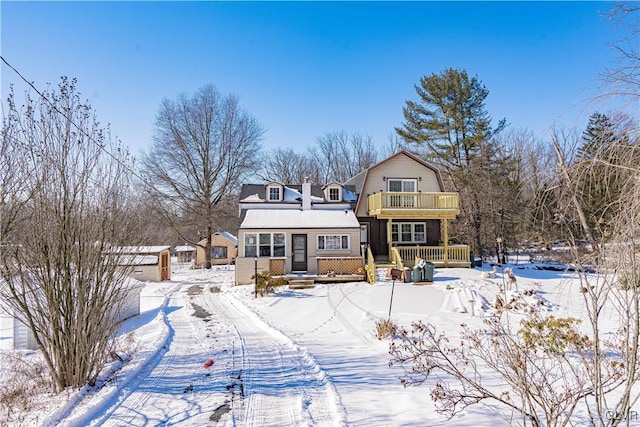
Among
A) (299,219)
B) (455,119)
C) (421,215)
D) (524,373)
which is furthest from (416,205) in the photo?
(524,373)

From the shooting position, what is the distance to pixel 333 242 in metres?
19.0

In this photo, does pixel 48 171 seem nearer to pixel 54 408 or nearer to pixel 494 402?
pixel 54 408

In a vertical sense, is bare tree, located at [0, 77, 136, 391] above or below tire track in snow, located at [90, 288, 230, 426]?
above

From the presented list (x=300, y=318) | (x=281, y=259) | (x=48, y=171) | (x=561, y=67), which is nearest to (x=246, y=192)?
(x=281, y=259)

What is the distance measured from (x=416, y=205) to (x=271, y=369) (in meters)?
15.6

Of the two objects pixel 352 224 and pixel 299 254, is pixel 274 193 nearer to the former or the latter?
pixel 299 254

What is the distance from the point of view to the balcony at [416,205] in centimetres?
1966

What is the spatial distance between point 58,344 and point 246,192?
55.7 ft

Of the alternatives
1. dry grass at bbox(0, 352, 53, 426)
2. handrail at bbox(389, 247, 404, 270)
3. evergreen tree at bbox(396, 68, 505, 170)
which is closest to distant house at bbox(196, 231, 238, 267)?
handrail at bbox(389, 247, 404, 270)

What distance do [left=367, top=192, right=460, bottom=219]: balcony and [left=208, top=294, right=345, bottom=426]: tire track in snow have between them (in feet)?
41.2

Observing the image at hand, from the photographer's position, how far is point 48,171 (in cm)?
522

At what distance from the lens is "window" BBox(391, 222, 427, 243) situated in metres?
21.4

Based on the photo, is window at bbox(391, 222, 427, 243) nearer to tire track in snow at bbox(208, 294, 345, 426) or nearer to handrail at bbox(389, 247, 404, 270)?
handrail at bbox(389, 247, 404, 270)

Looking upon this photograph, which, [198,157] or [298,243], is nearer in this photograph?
[298,243]
